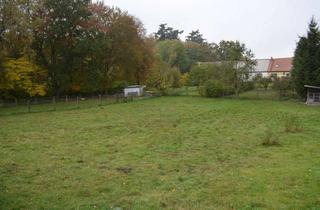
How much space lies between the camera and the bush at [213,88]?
47.3m

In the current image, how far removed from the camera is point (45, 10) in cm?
4344

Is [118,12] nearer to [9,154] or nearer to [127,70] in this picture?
[127,70]

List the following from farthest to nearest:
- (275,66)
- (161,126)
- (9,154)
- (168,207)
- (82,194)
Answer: (275,66)
(161,126)
(9,154)
(82,194)
(168,207)

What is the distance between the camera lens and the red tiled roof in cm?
8409

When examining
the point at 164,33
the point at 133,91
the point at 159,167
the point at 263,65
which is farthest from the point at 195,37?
the point at 159,167

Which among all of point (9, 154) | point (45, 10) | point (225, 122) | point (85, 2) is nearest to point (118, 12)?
point (85, 2)

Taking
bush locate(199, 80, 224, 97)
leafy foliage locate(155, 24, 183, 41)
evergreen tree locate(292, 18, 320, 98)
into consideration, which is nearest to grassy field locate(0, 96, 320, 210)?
evergreen tree locate(292, 18, 320, 98)

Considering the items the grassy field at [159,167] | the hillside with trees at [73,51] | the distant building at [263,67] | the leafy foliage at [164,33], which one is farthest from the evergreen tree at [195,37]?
the grassy field at [159,167]

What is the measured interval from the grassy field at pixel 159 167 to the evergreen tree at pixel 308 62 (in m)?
20.5

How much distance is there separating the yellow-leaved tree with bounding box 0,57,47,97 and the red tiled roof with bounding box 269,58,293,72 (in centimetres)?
5571

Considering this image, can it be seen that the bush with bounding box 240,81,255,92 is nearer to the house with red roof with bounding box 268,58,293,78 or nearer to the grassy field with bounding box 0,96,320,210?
the grassy field with bounding box 0,96,320,210

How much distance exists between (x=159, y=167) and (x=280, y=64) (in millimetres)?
78646

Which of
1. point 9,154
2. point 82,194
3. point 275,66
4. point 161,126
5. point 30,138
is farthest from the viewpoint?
point 275,66

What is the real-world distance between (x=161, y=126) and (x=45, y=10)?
26.7m
